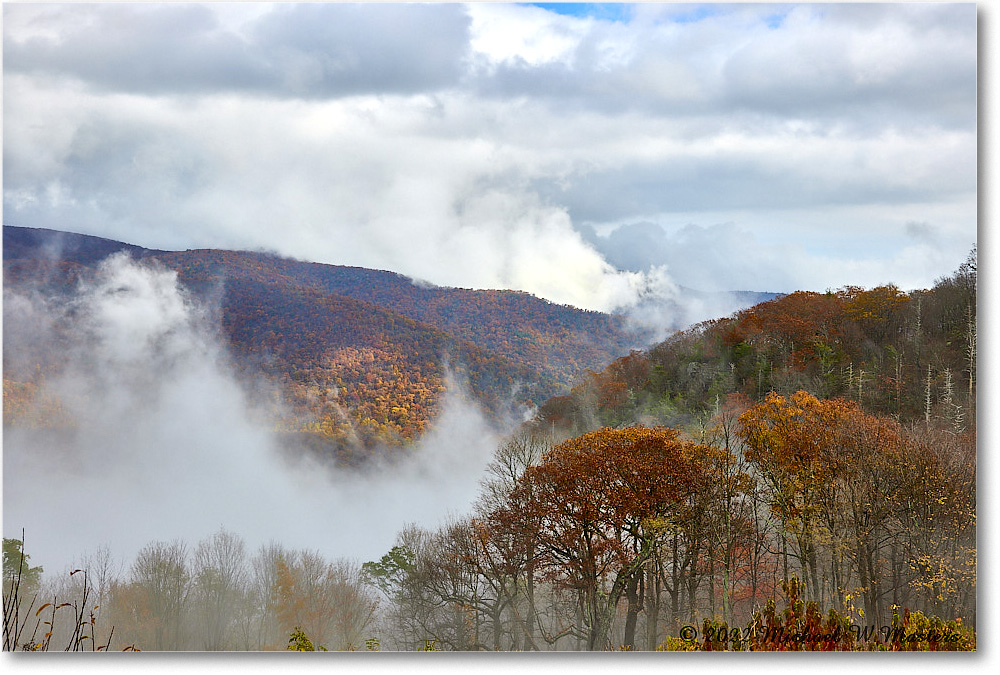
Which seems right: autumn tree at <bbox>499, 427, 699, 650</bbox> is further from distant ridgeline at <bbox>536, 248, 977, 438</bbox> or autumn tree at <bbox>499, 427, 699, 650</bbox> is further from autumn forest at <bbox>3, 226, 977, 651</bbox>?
distant ridgeline at <bbox>536, 248, 977, 438</bbox>

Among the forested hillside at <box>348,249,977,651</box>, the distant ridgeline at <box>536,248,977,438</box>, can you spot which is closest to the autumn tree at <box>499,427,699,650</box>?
the forested hillside at <box>348,249,977,651</box>

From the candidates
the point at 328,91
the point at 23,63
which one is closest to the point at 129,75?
the point at 23,63

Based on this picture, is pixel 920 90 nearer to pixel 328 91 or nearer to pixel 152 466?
pixel 328 91

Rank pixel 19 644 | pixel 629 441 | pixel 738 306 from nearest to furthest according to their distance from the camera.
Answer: pixel 19 644, pixel 629 441, pixel 738 306

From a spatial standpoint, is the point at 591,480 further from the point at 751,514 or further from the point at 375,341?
the point at 375,341

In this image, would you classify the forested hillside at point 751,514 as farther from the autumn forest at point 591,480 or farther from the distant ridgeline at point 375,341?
the distant ridgeline at point 375,341

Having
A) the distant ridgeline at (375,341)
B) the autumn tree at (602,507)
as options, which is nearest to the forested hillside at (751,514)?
the autumn tree at (602,507)
